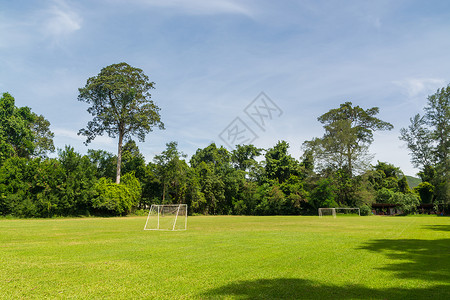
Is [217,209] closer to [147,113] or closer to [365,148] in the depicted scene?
[147,113]

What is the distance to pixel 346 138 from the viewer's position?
52.4m

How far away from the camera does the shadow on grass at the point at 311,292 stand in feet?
15.7

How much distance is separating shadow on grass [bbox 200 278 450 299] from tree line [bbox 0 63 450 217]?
35300 mm

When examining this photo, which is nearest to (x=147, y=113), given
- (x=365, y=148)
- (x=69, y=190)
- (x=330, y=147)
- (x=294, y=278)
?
(x=69, y=190)

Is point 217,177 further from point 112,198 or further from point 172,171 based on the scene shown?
point 112,198

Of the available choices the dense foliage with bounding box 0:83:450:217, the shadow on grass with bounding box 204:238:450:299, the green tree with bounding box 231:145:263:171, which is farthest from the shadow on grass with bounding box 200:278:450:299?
the green tree with bounding box 231:145:263:171

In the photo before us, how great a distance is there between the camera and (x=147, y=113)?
48.5m

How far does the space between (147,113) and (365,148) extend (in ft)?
127

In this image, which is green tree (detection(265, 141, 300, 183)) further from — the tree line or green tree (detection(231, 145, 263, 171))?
green tree (detection(231, 145, 263, 171))

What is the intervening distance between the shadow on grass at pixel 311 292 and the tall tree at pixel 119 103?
141ft

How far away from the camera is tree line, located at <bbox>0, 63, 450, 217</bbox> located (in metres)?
36.4

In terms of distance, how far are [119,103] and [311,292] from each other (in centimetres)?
4671

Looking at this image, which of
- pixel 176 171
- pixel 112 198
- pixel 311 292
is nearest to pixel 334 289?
pixel 311 292

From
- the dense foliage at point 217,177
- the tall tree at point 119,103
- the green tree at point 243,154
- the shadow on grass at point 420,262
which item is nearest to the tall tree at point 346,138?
the dense foliage at point 217,177
